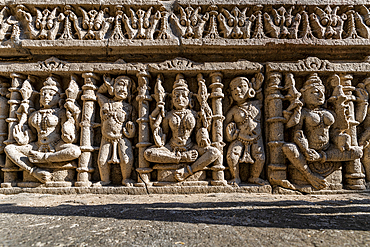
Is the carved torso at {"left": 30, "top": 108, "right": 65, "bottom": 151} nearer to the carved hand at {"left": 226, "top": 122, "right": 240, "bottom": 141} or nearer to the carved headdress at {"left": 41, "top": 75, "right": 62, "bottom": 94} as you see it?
the carved headdress at {"left": 41, "top": 75, "right": 62, "bottom": 94}

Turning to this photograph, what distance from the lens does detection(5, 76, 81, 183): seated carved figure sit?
4.01m

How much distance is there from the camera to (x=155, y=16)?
4.27 meters

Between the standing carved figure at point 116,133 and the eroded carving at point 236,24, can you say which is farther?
the eroded carving at point 236,24

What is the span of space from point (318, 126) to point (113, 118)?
4249 millimetres

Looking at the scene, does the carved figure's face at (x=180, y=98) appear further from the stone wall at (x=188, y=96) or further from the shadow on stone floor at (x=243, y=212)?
the shadow on stone floor at (x=243, y=212)

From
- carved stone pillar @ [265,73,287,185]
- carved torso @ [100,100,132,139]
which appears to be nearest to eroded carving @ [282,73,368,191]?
carved stone pillar @ [265,73,287,185]

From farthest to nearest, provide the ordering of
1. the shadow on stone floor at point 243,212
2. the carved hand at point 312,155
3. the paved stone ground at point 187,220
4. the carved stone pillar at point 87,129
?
the carved stone pillar at point 87,129 < the carved hand at point 312,155 < the shadow on stone floor at point 243,212 < the paved stone ground at point 187,220

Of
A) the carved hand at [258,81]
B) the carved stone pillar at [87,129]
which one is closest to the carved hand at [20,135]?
the carved stone pillar at [87,129]

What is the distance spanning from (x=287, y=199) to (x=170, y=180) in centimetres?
222

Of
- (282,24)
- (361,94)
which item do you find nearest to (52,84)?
(282,24)

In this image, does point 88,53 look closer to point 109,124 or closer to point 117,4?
point 117,4

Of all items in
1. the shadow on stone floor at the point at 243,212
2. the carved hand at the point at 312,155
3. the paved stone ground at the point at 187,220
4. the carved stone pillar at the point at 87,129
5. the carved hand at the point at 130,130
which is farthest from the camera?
the carved hand at the point at 130,130

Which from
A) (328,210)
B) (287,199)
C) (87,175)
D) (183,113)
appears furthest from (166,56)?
(328,210)

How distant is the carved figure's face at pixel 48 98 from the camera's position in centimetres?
419
